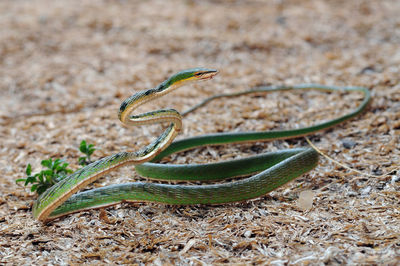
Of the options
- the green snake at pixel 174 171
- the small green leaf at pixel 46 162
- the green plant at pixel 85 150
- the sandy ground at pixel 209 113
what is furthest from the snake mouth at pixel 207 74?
the small green leaf at pixel 46 162

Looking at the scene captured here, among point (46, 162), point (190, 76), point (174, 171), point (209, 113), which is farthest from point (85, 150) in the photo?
point (209, 113)

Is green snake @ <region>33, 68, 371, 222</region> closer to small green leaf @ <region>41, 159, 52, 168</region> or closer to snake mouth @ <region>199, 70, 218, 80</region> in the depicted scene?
snake mouth @ <region>199, 70, 218, 80</region>

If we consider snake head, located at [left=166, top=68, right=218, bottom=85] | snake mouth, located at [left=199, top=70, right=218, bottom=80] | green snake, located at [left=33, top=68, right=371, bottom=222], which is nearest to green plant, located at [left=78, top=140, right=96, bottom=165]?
green snake, located at [left=33, top=68, right=371, bottom=222]

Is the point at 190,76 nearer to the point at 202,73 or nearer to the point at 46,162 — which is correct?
the point at 202,73

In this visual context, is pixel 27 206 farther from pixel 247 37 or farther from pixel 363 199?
pixel 247 37

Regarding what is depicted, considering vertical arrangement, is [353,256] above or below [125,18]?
below

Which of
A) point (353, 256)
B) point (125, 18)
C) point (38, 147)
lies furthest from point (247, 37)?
point (353, 256)

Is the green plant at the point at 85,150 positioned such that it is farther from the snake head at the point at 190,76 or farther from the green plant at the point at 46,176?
the snake head at the point at 190,76
